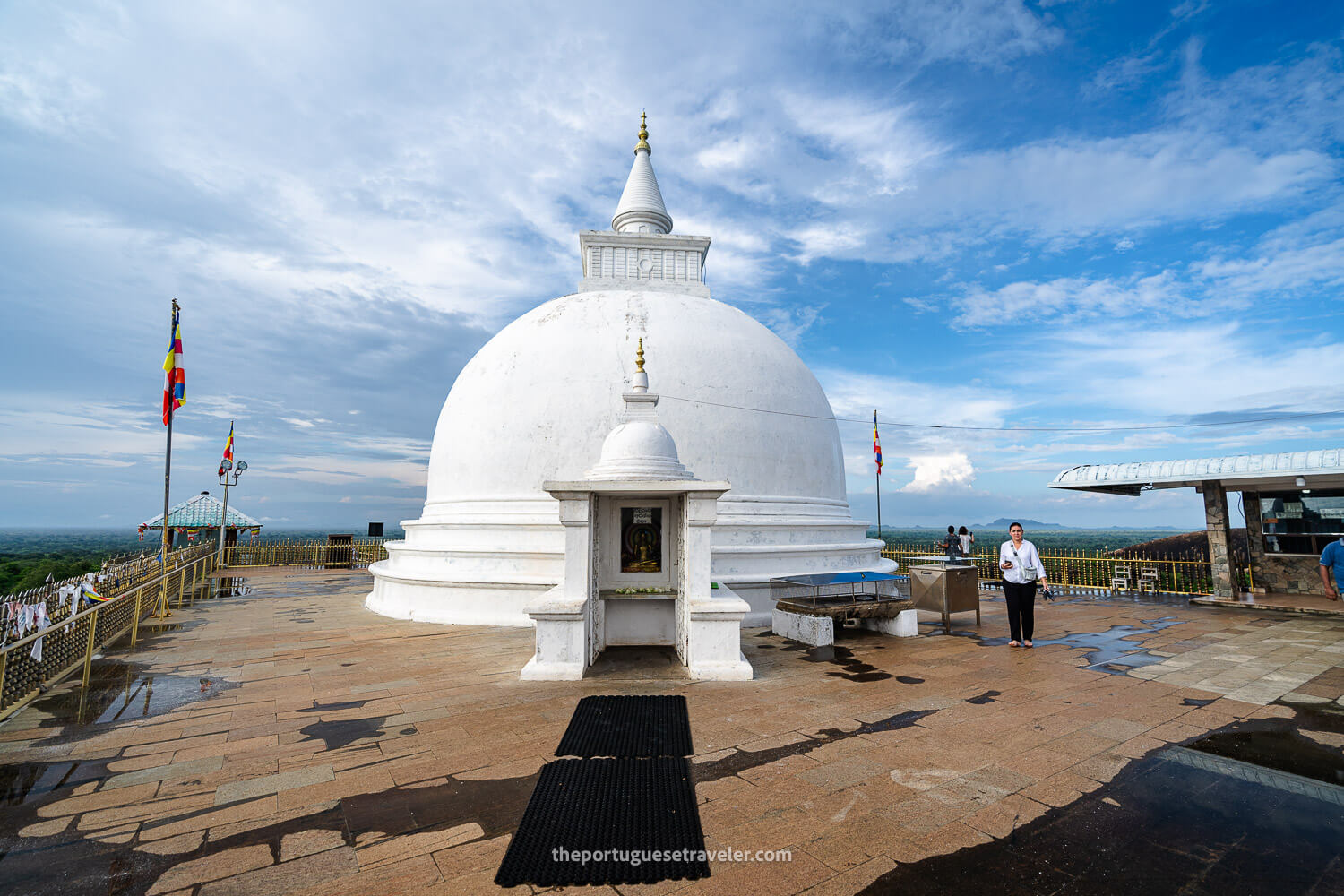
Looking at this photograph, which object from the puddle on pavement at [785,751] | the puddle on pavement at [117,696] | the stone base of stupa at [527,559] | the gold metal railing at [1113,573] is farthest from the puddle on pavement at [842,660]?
the gold metal railing at [1113,573]

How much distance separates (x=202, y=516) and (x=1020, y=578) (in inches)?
1419

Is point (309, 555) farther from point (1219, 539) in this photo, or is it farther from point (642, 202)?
point (1219, 539)

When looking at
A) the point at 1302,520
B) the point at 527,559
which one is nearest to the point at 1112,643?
the point at 1302,520

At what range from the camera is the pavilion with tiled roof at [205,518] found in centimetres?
3045

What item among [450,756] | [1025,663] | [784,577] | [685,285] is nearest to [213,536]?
[685,285]

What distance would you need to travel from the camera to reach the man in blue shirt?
9141mm

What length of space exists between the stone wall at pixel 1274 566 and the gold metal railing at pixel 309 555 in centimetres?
3016

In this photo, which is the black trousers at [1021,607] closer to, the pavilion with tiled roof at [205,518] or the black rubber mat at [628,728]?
the black rubber mat at [628,728]

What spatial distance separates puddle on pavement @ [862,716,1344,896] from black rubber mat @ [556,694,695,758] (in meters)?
2.42

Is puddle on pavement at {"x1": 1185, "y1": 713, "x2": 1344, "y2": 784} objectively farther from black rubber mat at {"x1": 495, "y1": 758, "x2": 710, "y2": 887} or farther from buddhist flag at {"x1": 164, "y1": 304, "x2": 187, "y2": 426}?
buddhist flag at {"x1": 164, "y1": 304, "x2": 187, "y2": 426}

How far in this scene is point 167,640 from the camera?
428 inches

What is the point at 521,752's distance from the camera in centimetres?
541

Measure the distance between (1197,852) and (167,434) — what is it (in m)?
21.5

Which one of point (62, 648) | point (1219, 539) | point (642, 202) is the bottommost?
point (62, 648)
